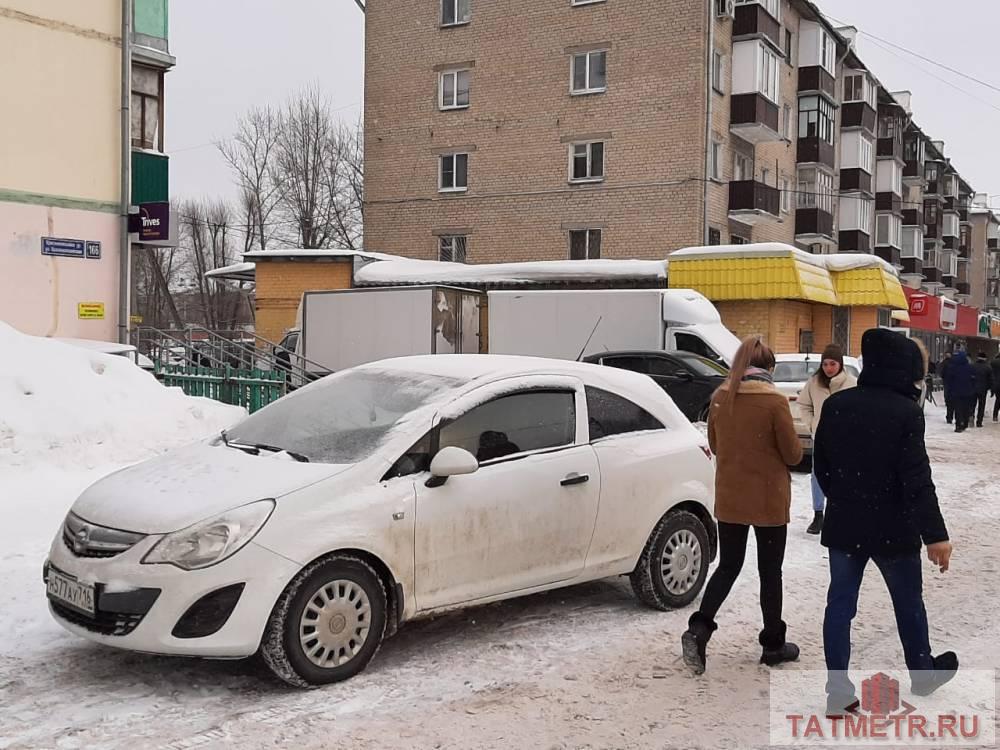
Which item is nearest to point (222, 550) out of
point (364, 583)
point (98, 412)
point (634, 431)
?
point (364, 583)

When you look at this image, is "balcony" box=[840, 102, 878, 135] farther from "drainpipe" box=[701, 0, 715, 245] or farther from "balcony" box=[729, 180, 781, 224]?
"drainpipe" box=[701, 0, 715, 245]

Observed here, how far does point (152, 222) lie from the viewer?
15695mm

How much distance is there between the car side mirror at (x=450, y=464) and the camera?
16.3 feet

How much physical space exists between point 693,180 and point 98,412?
21.6 metres

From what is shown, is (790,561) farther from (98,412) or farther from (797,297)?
(797,297)

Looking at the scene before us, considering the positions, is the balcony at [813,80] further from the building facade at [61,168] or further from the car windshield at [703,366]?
the building facade at [61,168]

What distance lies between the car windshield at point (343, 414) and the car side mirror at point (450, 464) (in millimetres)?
305

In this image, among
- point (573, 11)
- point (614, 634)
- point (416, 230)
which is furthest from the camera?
point (416, 230)

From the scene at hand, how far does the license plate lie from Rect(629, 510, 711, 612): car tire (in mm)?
3046

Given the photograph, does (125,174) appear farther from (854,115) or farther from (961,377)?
(854,115)

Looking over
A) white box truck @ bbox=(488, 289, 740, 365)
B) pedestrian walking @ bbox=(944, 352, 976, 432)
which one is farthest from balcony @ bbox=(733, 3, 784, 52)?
white box truck @ bbox=(488, 289, 740, 365)

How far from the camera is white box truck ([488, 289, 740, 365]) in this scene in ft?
60.7

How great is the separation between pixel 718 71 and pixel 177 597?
29414 mm

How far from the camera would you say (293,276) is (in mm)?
28484
